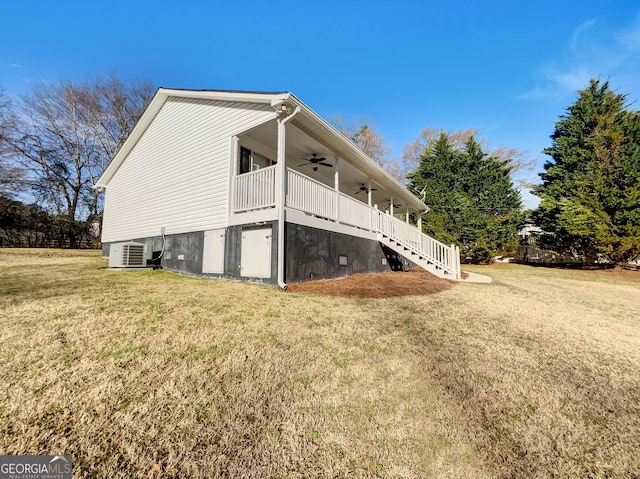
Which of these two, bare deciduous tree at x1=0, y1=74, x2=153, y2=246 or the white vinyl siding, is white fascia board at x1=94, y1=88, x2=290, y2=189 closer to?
the white vinyl siding

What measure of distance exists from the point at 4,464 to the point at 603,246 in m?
A: 21.2

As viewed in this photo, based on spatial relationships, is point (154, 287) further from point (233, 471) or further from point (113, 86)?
point (113, 86)

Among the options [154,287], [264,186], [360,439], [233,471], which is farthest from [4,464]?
[264,186]

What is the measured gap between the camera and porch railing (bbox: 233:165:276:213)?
6.55 meters

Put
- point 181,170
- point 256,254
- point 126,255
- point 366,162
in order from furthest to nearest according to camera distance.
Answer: point 366,162 < point 181,170 < point 126,255 < point 256,254

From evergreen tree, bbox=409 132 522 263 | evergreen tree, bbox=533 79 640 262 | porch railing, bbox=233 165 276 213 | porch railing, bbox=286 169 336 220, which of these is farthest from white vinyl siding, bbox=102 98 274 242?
evergreen tree, bbox=533 79 640 262

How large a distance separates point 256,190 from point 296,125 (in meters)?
2.14

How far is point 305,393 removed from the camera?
2.20 metres

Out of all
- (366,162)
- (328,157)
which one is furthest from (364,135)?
(328,157)

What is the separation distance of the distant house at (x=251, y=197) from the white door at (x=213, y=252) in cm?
3

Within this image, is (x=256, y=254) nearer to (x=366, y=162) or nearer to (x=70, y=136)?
(x=366, y=162)

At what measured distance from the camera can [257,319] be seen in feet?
12.2

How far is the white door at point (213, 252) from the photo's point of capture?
7.40m

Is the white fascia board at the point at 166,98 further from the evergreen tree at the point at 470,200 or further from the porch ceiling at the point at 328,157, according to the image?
the evergreen tree at the point at 470,200
